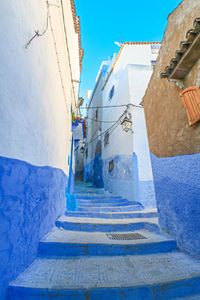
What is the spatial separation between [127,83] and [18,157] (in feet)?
25.5

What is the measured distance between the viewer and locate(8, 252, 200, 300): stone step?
5.67 ft

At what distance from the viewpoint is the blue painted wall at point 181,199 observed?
2.60 metres

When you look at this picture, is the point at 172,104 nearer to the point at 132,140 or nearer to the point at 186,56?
the point at 186,56

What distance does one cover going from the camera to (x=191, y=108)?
8.44 ft

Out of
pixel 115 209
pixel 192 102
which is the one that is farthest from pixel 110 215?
pixel 192 102

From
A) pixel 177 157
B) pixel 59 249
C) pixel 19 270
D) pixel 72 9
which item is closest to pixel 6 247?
pixel 19 270

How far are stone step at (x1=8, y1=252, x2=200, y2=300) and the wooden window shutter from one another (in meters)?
2.60

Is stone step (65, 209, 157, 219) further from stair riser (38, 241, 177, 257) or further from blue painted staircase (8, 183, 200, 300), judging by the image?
stair riser (38, 241, 177, 257)

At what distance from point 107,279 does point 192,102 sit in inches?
129

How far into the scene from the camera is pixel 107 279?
6.44 feet

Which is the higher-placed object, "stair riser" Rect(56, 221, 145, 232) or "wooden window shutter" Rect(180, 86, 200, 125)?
"wooden window shutter" Rect(180, 86, 200, 125)

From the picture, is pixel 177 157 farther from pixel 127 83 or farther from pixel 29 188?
pixel 127 83

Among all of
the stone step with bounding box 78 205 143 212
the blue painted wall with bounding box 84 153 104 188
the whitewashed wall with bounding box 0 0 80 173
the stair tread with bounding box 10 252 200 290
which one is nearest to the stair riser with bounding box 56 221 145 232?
the stair tread with bounding box 10 252 200 290

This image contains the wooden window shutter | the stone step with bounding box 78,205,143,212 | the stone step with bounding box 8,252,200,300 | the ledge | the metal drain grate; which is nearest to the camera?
the stone step with bounding box 8,252,200,300
